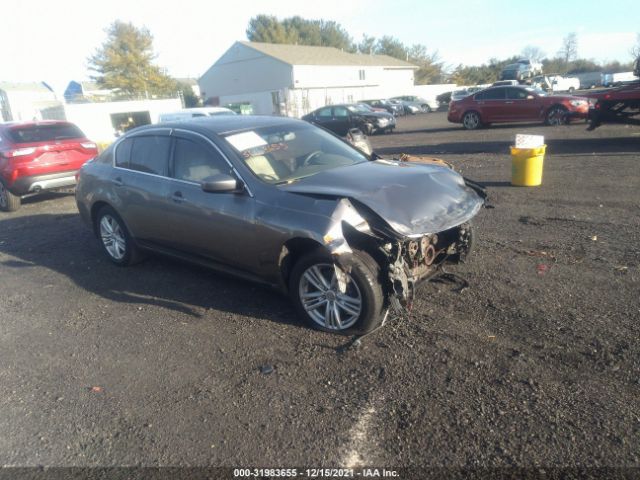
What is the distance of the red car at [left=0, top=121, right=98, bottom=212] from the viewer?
9.47 meters

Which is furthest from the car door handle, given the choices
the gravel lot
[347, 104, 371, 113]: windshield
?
[347, 104, 371, 113]: windshield

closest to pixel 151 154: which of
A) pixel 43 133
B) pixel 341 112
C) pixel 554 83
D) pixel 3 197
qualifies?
pixel 43 133

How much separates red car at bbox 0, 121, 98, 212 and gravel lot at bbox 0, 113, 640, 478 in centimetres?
411

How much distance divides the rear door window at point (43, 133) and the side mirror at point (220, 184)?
24.1 feet

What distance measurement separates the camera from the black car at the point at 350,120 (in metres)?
23.0

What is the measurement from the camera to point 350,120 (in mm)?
23000

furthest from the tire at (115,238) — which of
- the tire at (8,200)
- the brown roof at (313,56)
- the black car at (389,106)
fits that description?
the brown roof at (313,56)

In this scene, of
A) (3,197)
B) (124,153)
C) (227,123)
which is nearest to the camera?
(227,123)

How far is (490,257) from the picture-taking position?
18.3 ft

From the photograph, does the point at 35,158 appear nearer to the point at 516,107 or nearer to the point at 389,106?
the point at 516,107

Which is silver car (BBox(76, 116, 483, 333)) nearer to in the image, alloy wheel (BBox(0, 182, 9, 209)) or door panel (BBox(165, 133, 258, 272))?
door panel (BBox(165, 133, 258, 272))

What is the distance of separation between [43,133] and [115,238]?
215 inches

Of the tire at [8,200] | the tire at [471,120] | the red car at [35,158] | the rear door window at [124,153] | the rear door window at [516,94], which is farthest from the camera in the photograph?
the tire at [471,120]

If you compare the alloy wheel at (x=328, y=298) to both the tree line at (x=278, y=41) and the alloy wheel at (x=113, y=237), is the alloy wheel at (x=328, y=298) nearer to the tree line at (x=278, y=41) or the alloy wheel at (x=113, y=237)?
the alloy wheel at (x=113, y=237)
